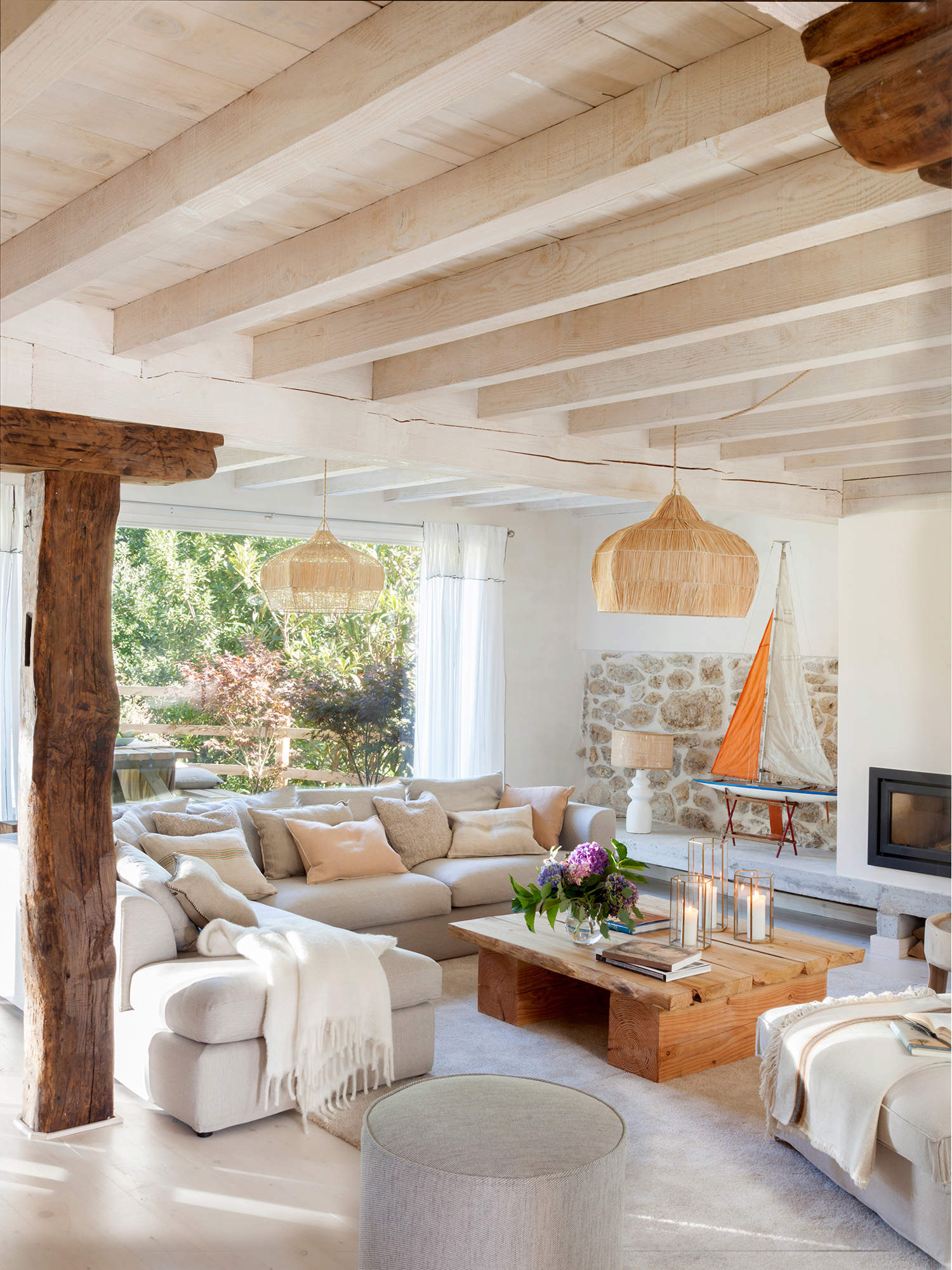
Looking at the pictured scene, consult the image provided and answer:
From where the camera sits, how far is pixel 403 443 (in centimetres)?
392

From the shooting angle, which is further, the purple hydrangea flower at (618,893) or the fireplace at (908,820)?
the fireplace at (908,820)

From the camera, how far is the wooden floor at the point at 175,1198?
274 centimetres

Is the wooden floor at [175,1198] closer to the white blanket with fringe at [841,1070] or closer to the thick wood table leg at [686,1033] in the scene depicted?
the thick wood table leg at [686,1033]

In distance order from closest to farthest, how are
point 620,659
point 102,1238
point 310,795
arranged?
point 102,1238
point 310,795
point 620,659

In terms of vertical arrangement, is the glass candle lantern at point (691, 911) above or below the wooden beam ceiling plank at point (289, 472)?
below

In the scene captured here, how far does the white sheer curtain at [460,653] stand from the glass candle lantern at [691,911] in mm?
3171

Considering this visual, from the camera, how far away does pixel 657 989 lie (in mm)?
3732

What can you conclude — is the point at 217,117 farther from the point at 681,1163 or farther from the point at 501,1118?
the point at 681,1163

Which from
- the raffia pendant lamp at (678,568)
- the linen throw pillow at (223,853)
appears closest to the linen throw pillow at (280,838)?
the linen throw pillow at (223,853)

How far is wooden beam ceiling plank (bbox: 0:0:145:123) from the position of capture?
1.41 m

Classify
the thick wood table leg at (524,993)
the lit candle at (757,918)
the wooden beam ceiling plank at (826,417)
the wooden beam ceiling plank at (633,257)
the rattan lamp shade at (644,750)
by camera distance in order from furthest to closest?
the rattan lamp shade at (644,750)
the thick wood table leg at (524,993)
the lit candle at (757,918)
the wooden beam ceiling plank at (826,417)
the wooden beam ceiling plank at (633,257)

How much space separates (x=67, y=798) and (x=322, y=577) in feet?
6.56

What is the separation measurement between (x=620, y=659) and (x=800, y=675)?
1.59 metres

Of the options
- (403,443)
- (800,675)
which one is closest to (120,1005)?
(403,443)
